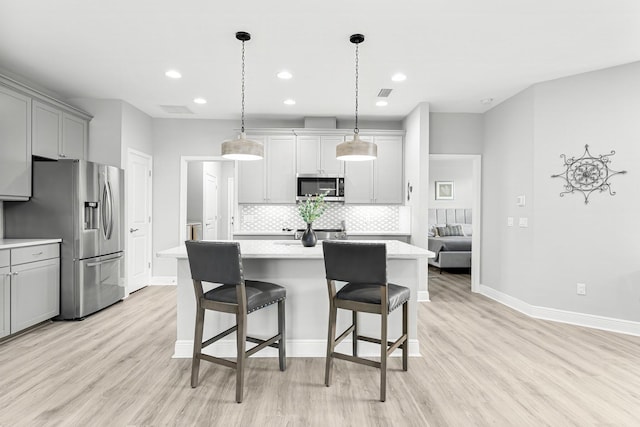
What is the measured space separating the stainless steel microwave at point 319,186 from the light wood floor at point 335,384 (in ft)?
8.41

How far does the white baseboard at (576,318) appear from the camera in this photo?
144 inches

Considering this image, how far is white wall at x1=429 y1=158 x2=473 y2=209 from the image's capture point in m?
8.88

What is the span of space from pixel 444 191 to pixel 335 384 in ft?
23.9

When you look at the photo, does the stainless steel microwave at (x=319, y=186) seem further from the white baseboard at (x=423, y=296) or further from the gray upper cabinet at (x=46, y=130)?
the gray upper cabinet at (x=46, y=130)

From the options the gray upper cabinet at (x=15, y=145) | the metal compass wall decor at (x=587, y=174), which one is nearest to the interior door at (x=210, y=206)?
the gray upper cabinet at (x=15, y=145)

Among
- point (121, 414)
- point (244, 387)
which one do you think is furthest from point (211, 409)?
point (121, 414)

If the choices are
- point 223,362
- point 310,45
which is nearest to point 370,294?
point 223,362

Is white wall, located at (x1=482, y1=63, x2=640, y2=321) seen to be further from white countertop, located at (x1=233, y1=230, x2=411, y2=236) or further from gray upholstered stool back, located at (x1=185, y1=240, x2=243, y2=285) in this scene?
gray upholstered stool back, located at (x1=185, y1=240, x2=243, y2=285)

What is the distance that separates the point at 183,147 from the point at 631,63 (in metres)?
5.76

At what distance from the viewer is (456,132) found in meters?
5.45

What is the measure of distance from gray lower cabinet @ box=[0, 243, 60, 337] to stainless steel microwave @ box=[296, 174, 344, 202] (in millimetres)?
3085

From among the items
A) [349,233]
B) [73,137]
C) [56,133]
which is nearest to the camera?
[56,133]

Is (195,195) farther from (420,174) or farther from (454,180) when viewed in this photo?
(454,180)

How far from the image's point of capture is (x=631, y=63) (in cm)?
366
